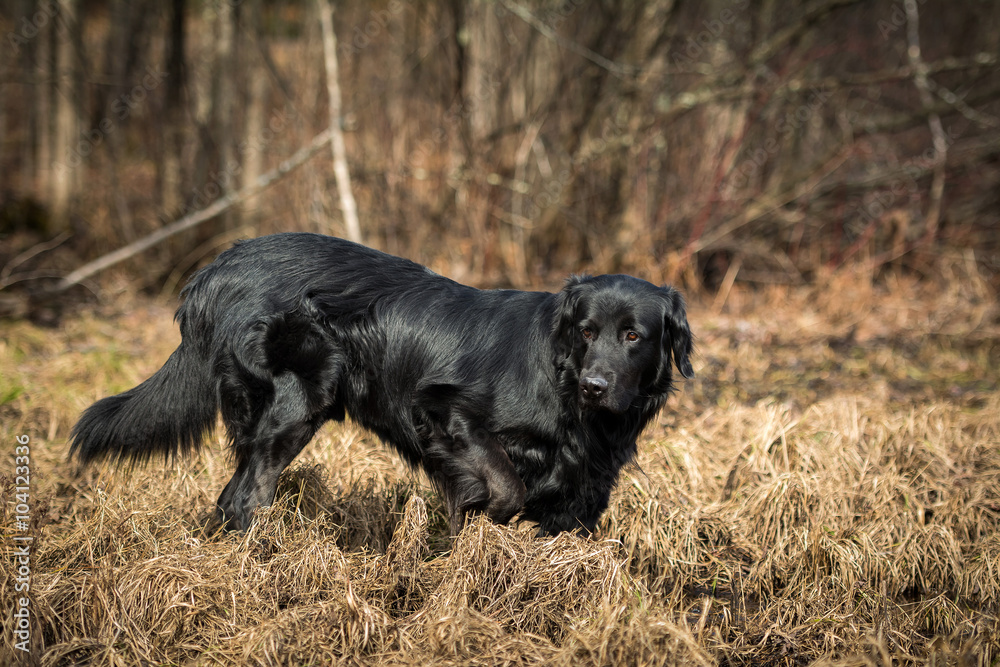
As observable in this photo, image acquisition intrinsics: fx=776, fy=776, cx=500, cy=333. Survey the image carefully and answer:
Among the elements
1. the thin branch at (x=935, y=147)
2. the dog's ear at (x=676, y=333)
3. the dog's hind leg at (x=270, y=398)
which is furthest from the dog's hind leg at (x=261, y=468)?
the thin branch at (x=935, y=147)

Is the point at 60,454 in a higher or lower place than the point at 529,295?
lower

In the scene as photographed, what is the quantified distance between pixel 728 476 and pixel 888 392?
241 cm

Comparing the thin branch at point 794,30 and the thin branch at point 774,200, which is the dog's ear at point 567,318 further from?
the thin branch at point 794,30

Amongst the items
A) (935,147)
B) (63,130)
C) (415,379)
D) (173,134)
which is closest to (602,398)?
(415,379)

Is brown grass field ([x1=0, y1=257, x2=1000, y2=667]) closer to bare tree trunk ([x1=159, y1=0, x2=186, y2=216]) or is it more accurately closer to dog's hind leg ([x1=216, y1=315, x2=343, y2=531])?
dog's hind leg ([x1=216, y1=315, x2=343, y2=531])

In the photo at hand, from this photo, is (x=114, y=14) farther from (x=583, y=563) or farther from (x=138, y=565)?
(x=583, y=563)

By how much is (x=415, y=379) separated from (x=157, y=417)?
Answer: 1079mm

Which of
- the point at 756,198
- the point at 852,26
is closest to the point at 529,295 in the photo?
the point at 756,198

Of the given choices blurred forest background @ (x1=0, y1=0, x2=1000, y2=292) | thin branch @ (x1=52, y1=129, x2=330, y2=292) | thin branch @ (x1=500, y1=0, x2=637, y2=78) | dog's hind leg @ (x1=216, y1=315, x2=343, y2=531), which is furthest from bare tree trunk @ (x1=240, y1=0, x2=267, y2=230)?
dog's hind leg @ (x1=216, y1=315, x2=343, y2=531)

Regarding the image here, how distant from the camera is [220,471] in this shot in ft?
12.7

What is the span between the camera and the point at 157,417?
323 centimetres

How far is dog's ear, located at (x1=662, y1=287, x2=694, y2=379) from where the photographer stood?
10.6 feet

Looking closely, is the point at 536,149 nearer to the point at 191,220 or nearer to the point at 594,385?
the point at 191,220

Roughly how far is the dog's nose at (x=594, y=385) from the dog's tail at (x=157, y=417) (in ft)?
5.10
